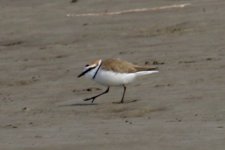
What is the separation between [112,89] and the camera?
12859 millimetres

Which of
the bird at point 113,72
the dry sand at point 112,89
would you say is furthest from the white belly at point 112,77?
the dry sand at point 112,89

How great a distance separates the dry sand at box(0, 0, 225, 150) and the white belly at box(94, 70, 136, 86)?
224 millimetres

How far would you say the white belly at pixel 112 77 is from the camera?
11.8 meters

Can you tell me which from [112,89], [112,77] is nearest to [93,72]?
[112,77]

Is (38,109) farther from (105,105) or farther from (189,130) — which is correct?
(189,130)

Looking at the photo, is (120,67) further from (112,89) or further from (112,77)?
(112,89)

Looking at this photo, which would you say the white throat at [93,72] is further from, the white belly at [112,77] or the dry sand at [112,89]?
the dry sand at [112,89]

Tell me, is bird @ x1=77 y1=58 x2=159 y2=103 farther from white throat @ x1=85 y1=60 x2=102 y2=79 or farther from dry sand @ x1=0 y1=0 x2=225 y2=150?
dry sand @ x1=0 y1=0 x2=225 y2=150

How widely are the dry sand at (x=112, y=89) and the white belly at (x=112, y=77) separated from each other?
224 mm

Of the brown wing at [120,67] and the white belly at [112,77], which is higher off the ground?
the brown wing at [120,67]

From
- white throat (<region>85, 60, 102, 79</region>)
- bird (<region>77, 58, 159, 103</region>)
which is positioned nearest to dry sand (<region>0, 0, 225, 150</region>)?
bird (<region>77, 58, 159, 103</region>)

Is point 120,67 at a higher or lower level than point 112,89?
higher

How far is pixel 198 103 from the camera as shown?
10383 mm

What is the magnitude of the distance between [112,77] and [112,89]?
3.63 ft
